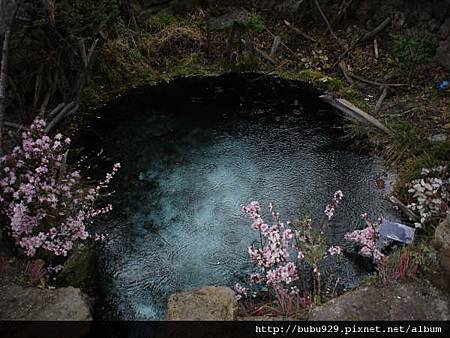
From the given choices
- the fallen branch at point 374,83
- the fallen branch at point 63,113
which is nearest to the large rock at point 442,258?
the fallen branch at point 374,83

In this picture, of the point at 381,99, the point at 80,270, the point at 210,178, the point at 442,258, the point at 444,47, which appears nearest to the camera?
the point at 442,258

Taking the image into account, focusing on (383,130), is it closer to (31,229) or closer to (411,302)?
(411,302)

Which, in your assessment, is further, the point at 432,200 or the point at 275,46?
the point at 275,46

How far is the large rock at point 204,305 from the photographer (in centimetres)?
484

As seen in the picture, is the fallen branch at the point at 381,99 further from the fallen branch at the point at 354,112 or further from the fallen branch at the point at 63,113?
the fallen branch at the point at 63,113

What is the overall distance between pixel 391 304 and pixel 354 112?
15.5 feet

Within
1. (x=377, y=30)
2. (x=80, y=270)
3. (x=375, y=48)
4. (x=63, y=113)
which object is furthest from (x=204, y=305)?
(x=377, y=30)

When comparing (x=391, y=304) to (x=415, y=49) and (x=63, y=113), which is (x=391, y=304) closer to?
(x=415, y=49)

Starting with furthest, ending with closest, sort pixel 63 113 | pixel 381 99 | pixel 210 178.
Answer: pixel 381 99 < pixel 63 113 < pixel 210 178

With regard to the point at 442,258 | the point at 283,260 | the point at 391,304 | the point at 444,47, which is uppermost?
the point at 444,47

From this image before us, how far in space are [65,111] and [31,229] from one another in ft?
13.1

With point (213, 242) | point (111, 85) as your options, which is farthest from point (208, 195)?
point (111, 85)

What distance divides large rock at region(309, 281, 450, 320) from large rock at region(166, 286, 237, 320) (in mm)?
884

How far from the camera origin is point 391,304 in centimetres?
481
